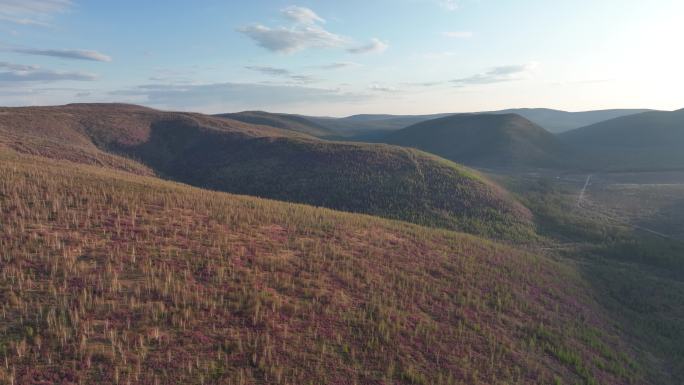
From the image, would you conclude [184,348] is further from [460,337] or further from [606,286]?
[606,286]

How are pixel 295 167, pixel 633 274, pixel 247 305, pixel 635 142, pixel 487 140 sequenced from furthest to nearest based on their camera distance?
1. pixel 635 142
2. pixel 487 140
3. pixel 295 167
4. pixel 633 274
5. pixel 247 305

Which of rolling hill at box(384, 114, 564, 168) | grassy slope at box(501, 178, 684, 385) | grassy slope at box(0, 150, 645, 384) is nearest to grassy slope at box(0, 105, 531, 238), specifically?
grassy slope at box(501, 178, 684, 385)

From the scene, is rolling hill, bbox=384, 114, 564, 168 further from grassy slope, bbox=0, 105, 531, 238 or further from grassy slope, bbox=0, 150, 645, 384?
grassy slope, bbox=0, 150, 645, 384

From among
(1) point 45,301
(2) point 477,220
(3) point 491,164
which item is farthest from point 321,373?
(3) point 491,164

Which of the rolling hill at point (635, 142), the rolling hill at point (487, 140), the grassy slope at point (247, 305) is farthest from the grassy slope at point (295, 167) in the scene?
the rolling hill at point (635, 142)

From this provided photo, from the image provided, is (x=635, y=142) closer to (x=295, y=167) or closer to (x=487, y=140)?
(x=487, y=140)

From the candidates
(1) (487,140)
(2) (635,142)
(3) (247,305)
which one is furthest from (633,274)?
(2) (635,142)
